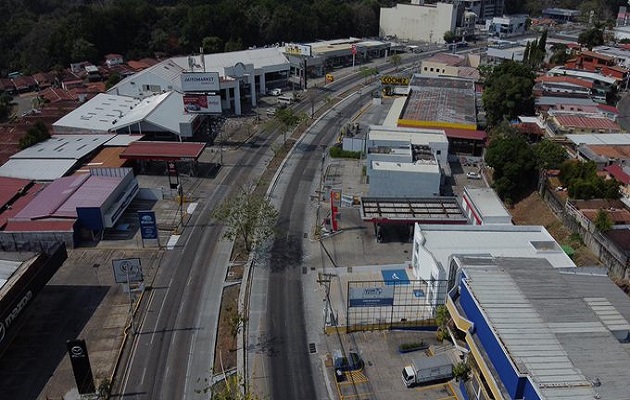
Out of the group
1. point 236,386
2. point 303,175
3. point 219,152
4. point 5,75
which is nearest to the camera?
point 236,386

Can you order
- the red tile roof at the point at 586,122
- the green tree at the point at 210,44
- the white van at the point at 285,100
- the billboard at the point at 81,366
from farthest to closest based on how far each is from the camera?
the green tree at the point at 210,44, the white van at the point at 285,100, the red tile roof at the point at 586,122, the billboard at the point at 81,366

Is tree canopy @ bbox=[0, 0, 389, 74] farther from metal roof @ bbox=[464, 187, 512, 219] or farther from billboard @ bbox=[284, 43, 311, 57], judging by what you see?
metal roof @ bbox=[464, 187, 512, 219]

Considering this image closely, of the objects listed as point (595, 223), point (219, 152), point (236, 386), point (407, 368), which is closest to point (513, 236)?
point (595, 223)

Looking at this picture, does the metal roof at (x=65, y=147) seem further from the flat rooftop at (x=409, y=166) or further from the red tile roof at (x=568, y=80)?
the red tile roof at (x=568, y=80)

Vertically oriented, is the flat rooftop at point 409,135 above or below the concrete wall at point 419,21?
below

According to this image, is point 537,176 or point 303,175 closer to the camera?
point 537,176

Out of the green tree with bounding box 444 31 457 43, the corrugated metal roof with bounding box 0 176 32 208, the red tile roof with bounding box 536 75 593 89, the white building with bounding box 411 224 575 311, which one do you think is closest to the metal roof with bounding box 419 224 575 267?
the white building with bounding box 411 224 575 311

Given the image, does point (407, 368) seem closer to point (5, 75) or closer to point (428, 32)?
point (5, 75)

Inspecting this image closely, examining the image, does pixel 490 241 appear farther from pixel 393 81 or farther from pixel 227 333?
pixel 393 81

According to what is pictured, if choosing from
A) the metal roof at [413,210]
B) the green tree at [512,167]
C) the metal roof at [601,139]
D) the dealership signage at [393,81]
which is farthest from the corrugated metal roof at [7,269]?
the dealership signage at [393,81]
